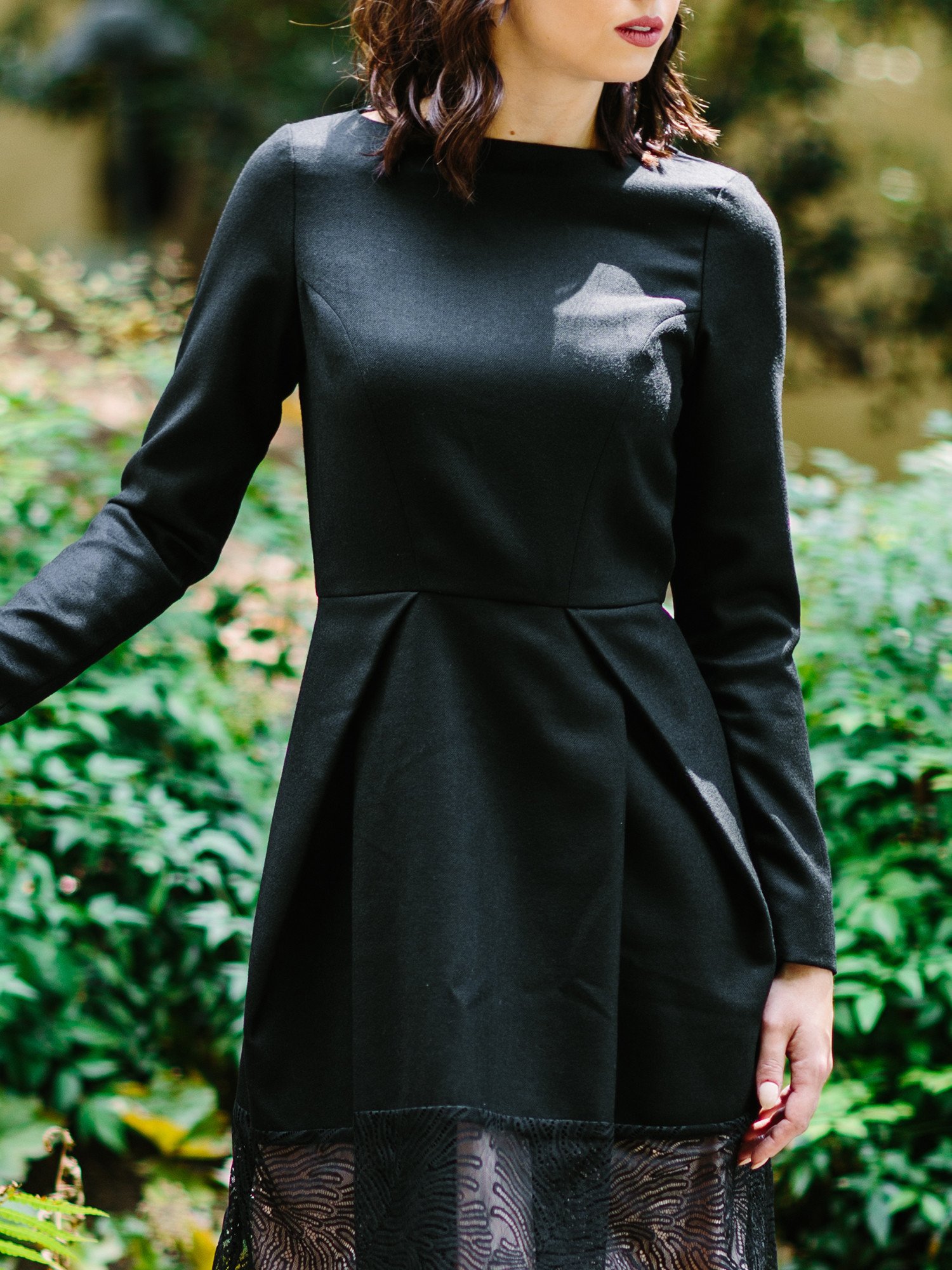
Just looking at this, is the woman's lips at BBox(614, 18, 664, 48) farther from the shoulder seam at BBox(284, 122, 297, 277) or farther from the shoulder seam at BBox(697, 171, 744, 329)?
the shoulder seam at BBox(284, 122, 297, 277)

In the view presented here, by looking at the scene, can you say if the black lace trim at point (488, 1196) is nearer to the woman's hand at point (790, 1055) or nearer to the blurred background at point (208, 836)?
the woman's hand at point (790, 1055)

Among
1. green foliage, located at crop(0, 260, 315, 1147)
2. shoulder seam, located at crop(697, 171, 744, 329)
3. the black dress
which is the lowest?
green foliage, located at crop(0, 260, 315, 1147)

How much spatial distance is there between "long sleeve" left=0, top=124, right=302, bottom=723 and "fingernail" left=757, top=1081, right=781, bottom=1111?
73 centimetres

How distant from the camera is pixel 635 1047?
140 cm

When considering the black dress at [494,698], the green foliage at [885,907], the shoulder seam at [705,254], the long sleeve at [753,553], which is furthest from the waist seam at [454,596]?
the green foliage at [885,907]

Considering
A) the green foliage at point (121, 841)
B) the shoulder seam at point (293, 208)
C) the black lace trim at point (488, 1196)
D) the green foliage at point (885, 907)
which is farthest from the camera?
the green foliage at point (121, 841)

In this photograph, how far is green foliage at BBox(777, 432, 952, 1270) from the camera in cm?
238

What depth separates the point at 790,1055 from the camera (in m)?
1.46

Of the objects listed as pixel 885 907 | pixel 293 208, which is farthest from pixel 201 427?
pixel 885 907

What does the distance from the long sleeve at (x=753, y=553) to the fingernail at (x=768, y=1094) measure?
0.12m

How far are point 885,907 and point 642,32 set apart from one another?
1.50 meters

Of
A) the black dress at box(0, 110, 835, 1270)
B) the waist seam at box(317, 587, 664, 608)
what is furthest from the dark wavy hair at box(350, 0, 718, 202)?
the waist seam at box(317, 587, 664, 608)

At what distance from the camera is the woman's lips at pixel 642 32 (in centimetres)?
137

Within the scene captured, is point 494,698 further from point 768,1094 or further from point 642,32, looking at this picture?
point 642,32
